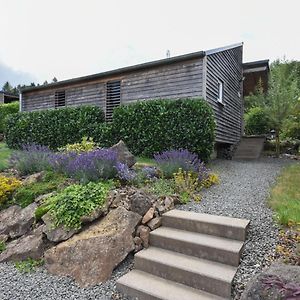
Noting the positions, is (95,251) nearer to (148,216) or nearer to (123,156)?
(148,216)

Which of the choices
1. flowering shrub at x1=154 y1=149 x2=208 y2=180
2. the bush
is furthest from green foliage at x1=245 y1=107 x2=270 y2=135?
flowering shrub at x1=154 y1=149 x2=208 y2=180

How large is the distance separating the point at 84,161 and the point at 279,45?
2437 centimetres

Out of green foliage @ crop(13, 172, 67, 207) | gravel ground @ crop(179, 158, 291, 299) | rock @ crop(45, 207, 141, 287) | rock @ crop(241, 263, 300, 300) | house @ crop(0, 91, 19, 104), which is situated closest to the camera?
rock @ crop(241, 263, 300, 300)

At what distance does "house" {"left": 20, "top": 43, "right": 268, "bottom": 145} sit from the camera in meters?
9.91

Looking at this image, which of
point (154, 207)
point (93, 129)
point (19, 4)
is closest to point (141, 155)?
point (93, 129)

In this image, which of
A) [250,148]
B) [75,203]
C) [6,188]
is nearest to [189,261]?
[75,203]

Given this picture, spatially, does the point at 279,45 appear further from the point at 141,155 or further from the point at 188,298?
the point at 188,298

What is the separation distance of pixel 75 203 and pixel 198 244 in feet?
6.33

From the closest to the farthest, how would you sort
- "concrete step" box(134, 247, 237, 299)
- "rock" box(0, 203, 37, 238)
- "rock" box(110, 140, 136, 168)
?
"concrete step" box(134, 247, 237, 299) → "rock" box(0, 203, 37, 238) → "rock" box(110, 140, 136, 168)

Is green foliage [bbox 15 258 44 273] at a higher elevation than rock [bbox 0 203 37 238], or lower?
lower

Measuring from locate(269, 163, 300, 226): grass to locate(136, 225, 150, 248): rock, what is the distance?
1867mm

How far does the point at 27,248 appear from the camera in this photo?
13.6ft

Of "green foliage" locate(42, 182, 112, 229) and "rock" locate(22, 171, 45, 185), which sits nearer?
"green foliage" locate(42, 182, 112, 229)

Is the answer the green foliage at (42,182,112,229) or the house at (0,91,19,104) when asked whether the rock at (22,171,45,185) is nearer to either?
the green foliage at (42,182,112,229)
